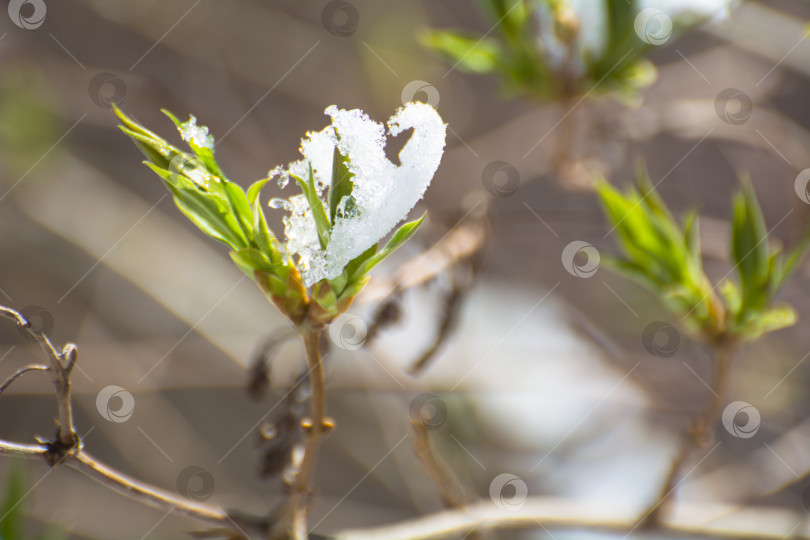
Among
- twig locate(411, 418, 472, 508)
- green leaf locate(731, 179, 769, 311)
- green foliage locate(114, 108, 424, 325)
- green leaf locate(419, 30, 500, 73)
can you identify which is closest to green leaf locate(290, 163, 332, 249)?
green foliage locate(114, 108, 424, 325)

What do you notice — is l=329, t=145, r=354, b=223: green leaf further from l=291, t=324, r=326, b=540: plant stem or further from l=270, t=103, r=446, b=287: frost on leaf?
l=291, t=324, r=326, b=540: plant stem

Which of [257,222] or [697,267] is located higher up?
[697,267]

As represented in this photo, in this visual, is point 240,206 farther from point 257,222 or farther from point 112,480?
point 112,480

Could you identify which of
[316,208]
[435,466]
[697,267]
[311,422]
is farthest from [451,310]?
[316,208]

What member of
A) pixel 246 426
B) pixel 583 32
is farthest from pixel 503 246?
pixel 583 32

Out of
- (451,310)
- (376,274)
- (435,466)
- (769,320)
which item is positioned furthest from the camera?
(376,274)
